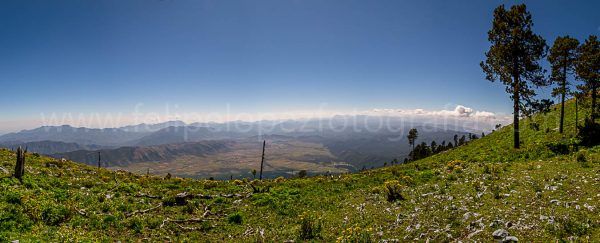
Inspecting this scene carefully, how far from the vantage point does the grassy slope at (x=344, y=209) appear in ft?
38.5

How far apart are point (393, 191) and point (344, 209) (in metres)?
3.85

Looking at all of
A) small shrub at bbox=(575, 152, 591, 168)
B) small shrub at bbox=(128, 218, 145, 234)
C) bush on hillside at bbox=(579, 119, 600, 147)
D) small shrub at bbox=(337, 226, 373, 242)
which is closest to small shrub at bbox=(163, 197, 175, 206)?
small shrub at bbox=(128, 218, 145, 234)

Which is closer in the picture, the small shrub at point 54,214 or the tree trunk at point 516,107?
the small shrub at point 54,214

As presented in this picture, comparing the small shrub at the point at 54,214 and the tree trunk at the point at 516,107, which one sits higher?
the tree trunk at the point at 516,107

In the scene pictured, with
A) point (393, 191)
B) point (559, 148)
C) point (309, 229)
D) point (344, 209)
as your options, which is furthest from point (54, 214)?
point (559, 148)

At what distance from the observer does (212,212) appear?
1992 cm

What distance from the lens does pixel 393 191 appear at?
801 inches

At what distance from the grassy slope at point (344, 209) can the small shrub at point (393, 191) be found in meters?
0.71

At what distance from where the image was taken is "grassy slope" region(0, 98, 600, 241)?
1174 cm

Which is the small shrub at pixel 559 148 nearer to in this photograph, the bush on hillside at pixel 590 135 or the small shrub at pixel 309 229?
the bush on hillside at pixel 590 135

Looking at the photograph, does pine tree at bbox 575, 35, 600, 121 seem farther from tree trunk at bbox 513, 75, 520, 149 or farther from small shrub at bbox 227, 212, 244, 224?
small shrub at bbox 227, 212, 244, 224

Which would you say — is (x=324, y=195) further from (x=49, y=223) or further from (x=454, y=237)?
(x=49, y=223)

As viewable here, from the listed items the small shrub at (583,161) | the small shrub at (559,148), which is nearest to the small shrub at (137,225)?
the small shrub at (583,161)

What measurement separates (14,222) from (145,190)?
1277 cm
